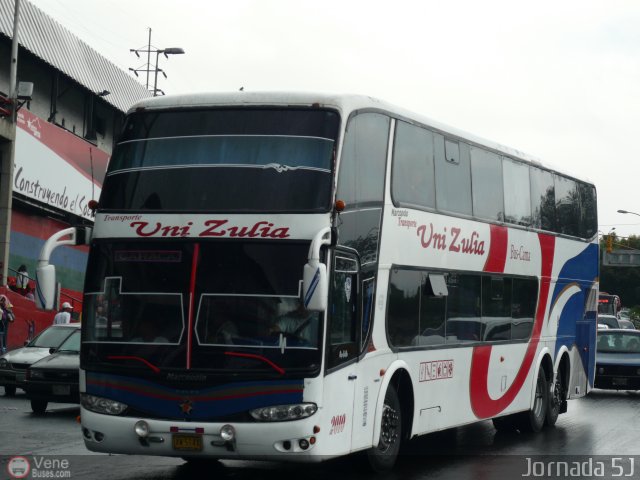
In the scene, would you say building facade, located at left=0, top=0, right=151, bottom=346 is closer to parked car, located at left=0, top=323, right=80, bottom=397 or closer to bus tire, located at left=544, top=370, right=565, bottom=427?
parked car, located at left=0, top=323, right=80, bottom=397

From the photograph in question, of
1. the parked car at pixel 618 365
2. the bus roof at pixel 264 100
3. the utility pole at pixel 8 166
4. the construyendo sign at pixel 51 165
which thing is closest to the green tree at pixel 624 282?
the construyendo sign at pixel 51 165

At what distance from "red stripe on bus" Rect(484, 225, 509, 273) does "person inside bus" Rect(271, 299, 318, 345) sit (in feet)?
17.9

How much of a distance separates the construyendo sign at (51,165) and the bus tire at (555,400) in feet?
70.2

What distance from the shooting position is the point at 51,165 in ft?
131

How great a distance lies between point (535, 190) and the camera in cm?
1816

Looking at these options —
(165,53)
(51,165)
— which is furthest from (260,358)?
(165,53)

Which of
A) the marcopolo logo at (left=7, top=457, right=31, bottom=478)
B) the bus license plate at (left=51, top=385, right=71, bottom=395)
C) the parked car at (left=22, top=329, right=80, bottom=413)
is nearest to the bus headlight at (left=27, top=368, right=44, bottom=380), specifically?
the parked car at (left=22, top=329, right=80, bottom=413)

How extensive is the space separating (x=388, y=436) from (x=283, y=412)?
7.90 ft

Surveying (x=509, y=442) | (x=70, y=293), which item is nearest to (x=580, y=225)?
(x=509, y=442)

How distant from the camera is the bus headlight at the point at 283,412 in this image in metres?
10.7

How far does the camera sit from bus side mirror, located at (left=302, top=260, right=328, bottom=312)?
10016 millimetres

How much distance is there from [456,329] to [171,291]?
16.2ft

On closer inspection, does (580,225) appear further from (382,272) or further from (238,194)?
(238,194)

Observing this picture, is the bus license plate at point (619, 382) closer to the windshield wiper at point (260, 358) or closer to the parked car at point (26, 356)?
the parked car at point (26, 356)
